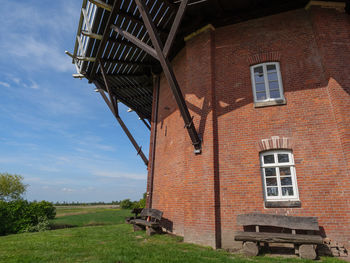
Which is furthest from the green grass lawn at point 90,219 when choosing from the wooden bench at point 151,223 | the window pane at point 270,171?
the window pane at point 270,171

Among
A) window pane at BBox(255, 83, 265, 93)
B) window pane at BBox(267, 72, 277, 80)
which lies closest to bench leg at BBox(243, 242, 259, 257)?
window pane at BBox(255, 83, 265, 93)

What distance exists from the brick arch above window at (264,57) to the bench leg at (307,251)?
19.3 feet

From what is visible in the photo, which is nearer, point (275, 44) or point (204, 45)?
point (275, 44)

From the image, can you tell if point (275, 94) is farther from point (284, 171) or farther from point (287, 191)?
point (287, 191)

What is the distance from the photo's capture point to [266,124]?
7.21 metres

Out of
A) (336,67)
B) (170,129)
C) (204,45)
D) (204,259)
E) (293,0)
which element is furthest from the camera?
(170,129)

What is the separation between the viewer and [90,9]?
939 centimetres

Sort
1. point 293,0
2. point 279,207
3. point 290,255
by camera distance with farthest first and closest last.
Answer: point 293,0 < point 279,207 < point 290,255

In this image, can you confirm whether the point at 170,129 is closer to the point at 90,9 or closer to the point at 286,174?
the point at 286,174

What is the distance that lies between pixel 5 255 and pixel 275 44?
10579mm

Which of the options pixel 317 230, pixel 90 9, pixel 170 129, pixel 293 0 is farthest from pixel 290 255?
pixel 90 9

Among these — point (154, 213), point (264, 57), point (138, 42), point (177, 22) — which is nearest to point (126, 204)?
point (154, 213)

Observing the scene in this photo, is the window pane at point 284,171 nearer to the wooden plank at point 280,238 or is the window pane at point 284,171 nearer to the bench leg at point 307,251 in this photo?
the wooden plank at point 280,238

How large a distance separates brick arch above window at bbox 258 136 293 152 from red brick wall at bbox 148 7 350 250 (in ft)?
0.45
